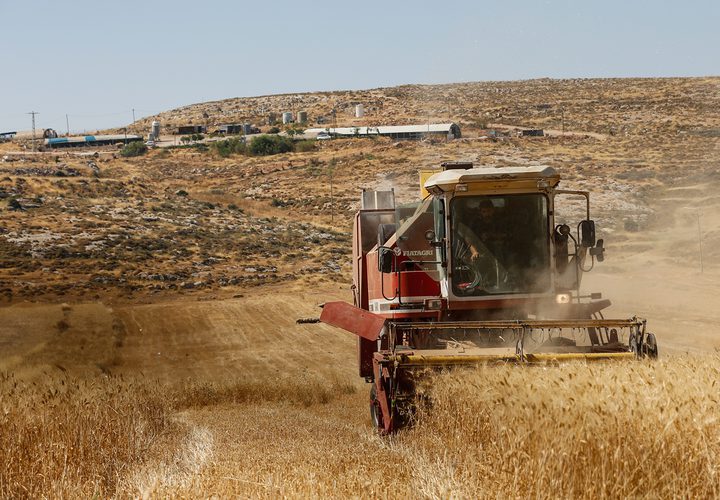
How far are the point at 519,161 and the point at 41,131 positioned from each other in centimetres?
9128

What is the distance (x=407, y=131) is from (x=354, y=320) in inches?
3382

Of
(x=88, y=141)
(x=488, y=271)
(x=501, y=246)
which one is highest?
(x=88, y=141)

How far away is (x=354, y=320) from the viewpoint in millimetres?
14172

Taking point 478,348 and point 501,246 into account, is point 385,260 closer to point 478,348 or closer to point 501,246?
point 501,246

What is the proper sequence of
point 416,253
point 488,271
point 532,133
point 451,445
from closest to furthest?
1. point 451,445
2. point 488,271
3. point 416,253
4. point 532,133

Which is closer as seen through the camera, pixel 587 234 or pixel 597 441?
pixel 597 441

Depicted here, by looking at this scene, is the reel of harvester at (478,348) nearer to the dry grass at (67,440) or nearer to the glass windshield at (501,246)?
the glass windshield at (501,246)

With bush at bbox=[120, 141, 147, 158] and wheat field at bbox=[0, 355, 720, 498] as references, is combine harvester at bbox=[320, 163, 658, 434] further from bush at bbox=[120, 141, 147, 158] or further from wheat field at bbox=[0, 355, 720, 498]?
bush at bbox=[120, 141, 147, 158]

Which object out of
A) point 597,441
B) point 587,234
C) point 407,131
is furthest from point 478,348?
point 407,131

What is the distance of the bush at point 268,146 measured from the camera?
94875mm

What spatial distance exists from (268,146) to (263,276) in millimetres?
47788

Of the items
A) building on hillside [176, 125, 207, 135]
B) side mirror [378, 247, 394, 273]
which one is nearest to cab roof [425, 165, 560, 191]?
side mirror [378, 247, 394, 273]

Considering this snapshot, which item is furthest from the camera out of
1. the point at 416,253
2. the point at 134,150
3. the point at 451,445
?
the point at 134,150

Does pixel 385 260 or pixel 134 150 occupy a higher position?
pixel 134 150
